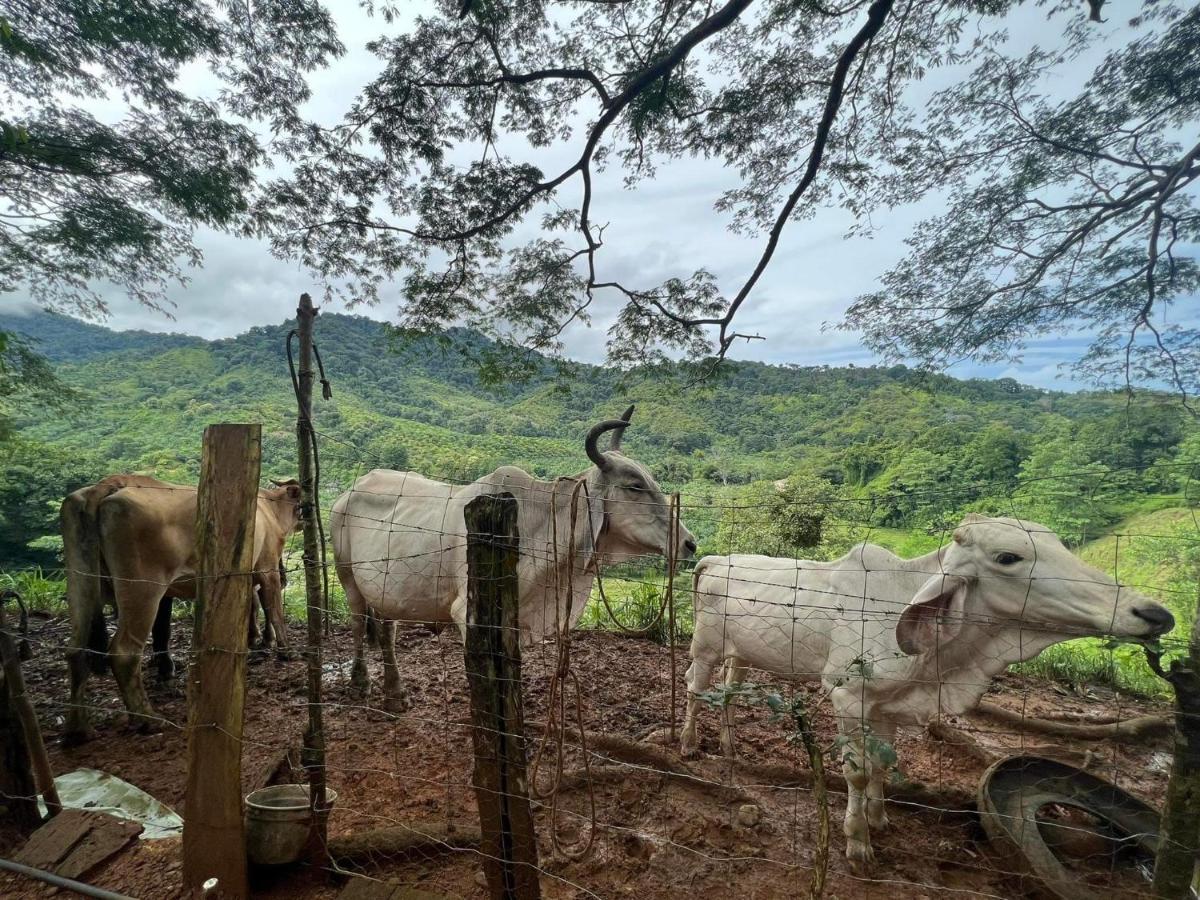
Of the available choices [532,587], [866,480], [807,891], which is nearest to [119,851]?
[532,587]

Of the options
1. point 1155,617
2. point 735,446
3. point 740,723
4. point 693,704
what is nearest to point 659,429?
point 735,446

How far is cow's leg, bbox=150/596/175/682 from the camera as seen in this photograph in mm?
5086

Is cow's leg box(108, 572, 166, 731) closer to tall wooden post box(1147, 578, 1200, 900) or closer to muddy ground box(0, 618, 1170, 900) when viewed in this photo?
muddy ground box(0, 618, 1170, 900)

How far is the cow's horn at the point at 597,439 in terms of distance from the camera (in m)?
3.86

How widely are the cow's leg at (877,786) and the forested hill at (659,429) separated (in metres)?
1.27

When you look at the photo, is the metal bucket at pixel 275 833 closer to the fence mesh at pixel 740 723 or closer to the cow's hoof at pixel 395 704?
the fence mesh at pixel 740 723

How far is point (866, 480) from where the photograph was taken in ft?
44.7

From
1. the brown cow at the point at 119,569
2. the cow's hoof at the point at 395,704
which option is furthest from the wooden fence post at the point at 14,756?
the cow's hoof at the point at 395,704

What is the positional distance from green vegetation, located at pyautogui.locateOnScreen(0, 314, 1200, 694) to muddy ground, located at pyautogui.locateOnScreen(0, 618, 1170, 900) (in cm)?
121

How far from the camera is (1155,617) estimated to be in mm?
2199

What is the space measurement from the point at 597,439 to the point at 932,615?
2.33m

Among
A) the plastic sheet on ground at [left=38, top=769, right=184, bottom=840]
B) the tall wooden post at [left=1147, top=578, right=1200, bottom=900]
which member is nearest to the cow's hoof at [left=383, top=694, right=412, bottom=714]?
the plastic sheet on ground at [left=38, top=769, right=184, bottom=840]

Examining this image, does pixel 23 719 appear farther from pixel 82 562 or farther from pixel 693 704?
pixel 693 704

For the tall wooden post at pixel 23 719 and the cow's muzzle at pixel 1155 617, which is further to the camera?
the tall wooden post at pixel 23 719
